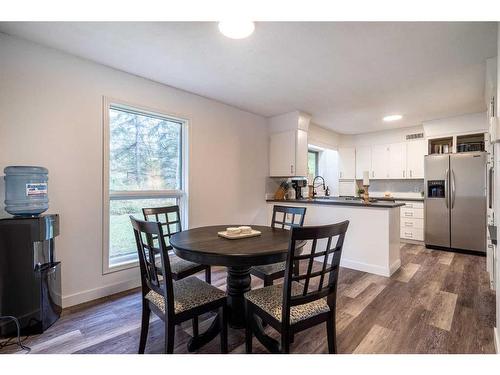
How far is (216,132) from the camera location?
3514mm

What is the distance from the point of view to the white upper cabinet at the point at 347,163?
5.71 m

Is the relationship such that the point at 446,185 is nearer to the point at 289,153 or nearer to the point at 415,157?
the point at 415,157

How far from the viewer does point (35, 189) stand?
1904mm

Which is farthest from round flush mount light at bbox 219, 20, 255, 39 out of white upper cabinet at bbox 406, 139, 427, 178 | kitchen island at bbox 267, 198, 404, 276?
white upper cabinet at bbox 406, 139, 427, 178

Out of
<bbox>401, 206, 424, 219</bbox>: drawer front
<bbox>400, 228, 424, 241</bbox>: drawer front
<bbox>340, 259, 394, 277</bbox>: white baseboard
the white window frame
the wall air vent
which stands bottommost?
<bbox>340, 259, 394, 277</bbox>: white baseboard

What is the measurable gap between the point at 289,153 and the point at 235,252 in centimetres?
285

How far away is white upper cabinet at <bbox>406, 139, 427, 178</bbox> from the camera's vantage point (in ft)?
15.7

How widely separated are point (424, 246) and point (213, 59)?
15.4ft

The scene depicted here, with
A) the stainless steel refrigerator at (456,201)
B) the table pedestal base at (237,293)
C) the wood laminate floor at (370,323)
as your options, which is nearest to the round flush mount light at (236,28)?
the table pedestal base at (237,293)

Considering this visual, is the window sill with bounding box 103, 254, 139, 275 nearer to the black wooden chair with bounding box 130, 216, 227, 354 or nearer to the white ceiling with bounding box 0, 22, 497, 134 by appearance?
the black wooden chair with bounding box 130, 216, 227, 354

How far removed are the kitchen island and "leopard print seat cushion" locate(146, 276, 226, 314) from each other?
7.87ft

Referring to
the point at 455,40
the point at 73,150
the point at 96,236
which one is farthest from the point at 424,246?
the point at 73,150

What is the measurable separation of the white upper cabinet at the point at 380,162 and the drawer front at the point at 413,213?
83 cm
